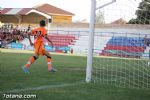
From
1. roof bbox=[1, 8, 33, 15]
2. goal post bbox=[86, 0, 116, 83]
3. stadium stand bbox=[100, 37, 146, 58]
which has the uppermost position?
roof bbox=[1, 8, 33, 15]

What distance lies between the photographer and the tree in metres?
11.1

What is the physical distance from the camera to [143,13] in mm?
11422

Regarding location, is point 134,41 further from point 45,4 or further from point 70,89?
point 45,4

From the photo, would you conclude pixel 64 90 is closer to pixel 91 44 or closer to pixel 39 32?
pixel 91 44

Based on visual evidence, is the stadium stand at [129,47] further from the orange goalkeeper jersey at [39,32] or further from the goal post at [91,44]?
the goal post at [91,44]

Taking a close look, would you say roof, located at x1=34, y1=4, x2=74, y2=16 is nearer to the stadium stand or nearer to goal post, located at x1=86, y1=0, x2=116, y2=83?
the stadium stand

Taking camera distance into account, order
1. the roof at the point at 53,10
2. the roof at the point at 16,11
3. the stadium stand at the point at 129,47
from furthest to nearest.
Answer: the roof at the point at 53,10
the roof at the point at 16,11
the stadium stand at the point at 129,47

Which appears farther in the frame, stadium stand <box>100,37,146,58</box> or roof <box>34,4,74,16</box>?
roof <box>34,4,74,16</box>

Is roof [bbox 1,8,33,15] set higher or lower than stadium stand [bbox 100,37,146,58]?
higher

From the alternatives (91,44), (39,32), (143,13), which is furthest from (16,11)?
(91,44)

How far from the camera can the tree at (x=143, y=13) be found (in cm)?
1106

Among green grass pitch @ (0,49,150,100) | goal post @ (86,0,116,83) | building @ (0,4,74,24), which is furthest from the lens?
building @ (0,4,74,24)

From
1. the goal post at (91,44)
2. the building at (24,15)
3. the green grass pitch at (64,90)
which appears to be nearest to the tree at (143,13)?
the goal post at (91,44)

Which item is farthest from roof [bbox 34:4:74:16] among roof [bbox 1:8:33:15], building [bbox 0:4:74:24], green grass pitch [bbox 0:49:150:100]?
green grass pitch [bbox 0:49:150:100]
